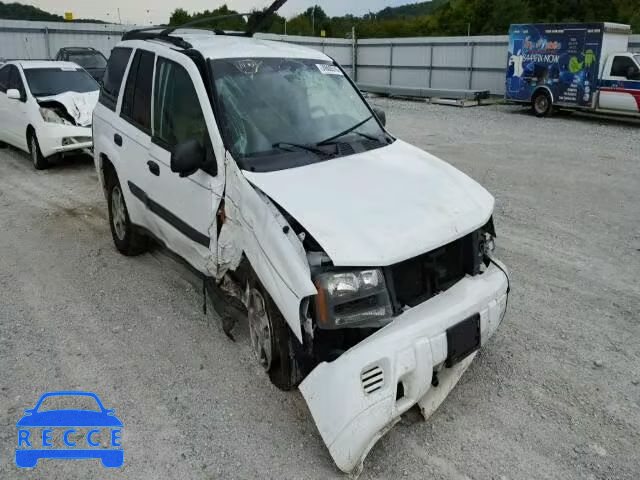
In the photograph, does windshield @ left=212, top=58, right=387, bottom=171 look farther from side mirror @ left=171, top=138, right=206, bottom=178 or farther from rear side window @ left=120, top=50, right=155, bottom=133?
rear side window @ left=120, top=50, right=155, bottom=133

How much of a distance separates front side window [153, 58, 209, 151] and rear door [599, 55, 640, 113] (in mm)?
14661

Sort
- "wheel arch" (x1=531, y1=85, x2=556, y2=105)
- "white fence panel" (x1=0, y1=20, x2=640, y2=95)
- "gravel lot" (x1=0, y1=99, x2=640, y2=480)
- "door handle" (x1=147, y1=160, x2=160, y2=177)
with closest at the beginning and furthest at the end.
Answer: "gravel lot" (x1=0, y1=99, x2=640, y2=480), "door handle" (x1=147, y1=160, x2=160, y2=177), "wheel arch" (x1=531, y1=85, x2=556, y2=105), "white fence panel" (x1=0, y1=20, x2=640, y2=95)

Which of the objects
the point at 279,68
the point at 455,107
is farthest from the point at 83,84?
the point at 455,107

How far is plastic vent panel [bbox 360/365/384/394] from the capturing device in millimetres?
2682

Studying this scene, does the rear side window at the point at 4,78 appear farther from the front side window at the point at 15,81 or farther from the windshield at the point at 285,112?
the windshield at the point at 285,112

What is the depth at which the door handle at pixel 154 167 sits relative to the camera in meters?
4.28

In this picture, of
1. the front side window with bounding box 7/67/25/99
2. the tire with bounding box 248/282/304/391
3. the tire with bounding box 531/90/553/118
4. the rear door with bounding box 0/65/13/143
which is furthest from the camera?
the tire with bounding box 531/90/553/118

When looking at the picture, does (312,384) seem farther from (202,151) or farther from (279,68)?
(279,68)

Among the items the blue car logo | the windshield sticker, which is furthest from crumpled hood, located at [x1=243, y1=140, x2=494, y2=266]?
the blue car logo

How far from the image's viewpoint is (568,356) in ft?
12.6

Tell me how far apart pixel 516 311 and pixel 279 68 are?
2626mm

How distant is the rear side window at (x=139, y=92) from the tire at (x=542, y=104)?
1545 cm

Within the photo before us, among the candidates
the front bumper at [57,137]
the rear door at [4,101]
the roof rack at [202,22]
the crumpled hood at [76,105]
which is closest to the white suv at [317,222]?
the roof rack at [202,22]

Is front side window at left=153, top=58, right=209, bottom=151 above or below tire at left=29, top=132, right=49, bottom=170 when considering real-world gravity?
above
